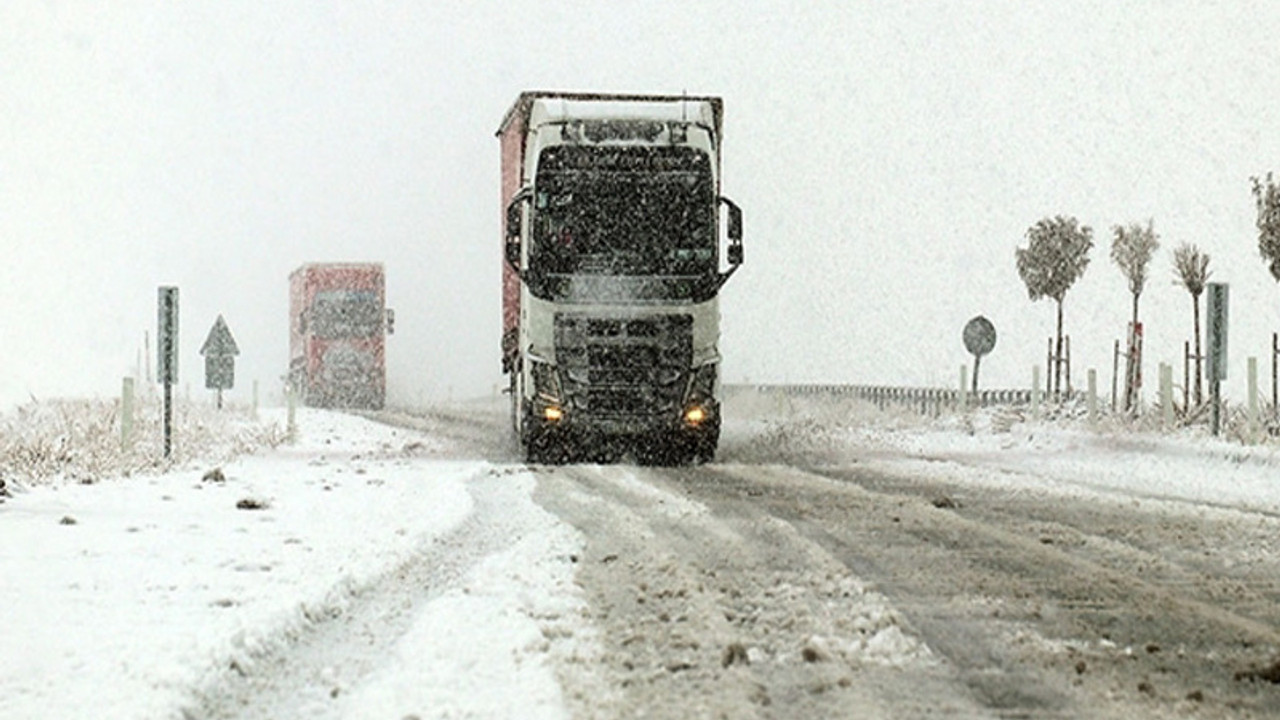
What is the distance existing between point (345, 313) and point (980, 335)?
56.9ft

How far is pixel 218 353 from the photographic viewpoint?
24531 mm

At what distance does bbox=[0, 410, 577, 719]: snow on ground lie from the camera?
15.9 ft

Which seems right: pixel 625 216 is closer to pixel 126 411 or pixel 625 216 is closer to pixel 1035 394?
pixel 126 411

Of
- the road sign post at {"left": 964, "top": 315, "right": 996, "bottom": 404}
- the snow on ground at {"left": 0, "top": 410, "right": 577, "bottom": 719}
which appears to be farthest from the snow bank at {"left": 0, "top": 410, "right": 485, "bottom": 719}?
the road sign post at {"left": 964, "top": 315, "right": 996, "bottom": 404}

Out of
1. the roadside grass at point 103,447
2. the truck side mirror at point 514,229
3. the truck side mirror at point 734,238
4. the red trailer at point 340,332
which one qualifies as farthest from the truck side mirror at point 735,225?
the red trailer at point 340,332

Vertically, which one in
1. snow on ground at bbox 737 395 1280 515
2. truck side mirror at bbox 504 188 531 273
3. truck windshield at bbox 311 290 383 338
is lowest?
snow on ground at bbox 737 395 1280 515

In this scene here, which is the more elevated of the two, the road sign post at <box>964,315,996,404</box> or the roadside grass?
the road sign post at <box>964,315,996,404</box>

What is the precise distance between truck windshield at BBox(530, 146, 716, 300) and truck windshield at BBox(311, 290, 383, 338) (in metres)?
22.0

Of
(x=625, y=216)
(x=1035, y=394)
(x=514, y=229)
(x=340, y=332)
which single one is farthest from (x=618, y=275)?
(x=340, y=332)

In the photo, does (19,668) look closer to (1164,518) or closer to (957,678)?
(957,678)

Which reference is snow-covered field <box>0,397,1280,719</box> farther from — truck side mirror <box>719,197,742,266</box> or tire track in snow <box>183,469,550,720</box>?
truck side mirror <box>719,197,742,266</box>

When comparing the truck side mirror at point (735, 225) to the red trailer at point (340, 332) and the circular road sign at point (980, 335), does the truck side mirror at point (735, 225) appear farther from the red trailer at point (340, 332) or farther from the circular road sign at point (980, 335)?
the red trailer at point (340, 332)

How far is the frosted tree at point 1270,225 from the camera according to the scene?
23.5 m

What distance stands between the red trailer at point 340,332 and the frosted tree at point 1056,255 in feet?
54.0
